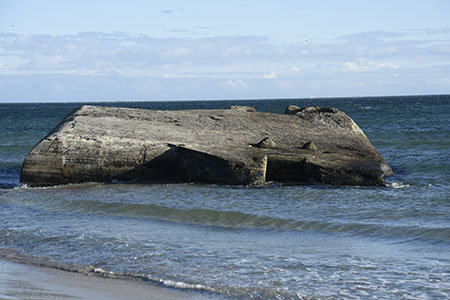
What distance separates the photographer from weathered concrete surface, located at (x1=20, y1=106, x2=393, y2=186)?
986cm

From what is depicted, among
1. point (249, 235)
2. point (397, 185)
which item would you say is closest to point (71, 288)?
point (249, 235)

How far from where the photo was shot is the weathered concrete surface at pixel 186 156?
986 centimetres

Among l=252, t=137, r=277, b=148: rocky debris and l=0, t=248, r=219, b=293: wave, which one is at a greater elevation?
l=252, t=137, r=277, b=148: rocky debris

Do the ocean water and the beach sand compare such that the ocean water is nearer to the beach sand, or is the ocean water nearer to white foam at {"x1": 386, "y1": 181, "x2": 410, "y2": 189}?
white foam at {"x1": 386, "y1": 181, "x2": 410, "y2": 189}

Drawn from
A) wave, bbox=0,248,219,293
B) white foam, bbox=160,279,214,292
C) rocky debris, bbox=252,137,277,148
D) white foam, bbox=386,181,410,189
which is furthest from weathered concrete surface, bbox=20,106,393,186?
white foam, bbox=160,279,214,292

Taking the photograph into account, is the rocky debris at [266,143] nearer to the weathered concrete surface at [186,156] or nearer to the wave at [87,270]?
the weathered concrete surface at [186,156]

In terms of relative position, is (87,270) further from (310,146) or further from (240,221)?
(310,146)

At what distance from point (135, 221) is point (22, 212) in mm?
1858

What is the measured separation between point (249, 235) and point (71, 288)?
254 centimetres

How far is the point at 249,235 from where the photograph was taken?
689 centimetres

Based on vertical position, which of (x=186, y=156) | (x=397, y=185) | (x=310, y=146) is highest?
(x=310, y=146)

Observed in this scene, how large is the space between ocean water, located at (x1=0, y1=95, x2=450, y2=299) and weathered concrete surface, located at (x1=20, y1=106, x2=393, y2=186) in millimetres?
254

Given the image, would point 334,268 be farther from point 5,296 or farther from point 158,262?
point 5,296

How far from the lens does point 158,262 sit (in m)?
5.73
